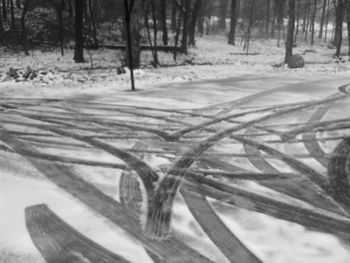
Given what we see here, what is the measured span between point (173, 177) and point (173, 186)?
253 millimetres

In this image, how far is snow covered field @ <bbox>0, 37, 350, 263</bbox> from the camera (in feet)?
11.7

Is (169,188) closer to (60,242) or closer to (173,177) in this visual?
(173,177)

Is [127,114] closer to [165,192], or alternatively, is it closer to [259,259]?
[165,192]

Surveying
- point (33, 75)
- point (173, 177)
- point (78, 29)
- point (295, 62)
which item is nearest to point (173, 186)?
point (173, 177)

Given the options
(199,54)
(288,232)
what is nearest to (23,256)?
(288,232)

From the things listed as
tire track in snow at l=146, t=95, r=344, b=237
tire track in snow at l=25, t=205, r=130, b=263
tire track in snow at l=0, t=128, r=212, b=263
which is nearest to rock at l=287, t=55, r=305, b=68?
tire track in snow at l=146, t=95, r=344, b=237

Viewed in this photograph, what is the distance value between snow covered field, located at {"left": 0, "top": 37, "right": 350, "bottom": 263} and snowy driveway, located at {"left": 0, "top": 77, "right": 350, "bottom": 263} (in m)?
0.02

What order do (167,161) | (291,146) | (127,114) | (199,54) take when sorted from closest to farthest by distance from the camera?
(167,161), (291,146), (127,114), (199,54)

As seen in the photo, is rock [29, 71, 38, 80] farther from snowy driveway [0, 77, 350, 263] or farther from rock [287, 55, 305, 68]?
rock [287, 55, 305, 68]

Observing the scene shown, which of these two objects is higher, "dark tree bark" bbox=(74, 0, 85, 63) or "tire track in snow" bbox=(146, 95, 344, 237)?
"dark tree bark" bbox=(74, 0, 85, 63)

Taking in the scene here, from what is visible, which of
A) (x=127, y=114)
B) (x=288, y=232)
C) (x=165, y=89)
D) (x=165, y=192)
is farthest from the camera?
(x=165, y=89)

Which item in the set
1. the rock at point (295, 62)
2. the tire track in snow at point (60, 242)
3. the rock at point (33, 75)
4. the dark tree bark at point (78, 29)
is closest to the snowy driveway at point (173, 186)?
the tire track in snow at point (60, 242)

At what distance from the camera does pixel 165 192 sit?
4.54 meters

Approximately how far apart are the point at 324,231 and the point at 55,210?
8.31 feet
